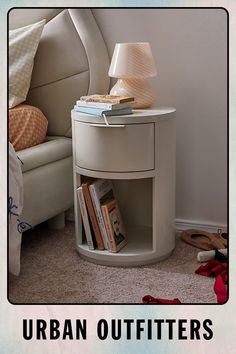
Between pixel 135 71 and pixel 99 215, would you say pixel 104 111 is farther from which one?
pixel 99 215

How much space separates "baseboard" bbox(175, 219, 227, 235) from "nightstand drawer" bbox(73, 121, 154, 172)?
0.44 m

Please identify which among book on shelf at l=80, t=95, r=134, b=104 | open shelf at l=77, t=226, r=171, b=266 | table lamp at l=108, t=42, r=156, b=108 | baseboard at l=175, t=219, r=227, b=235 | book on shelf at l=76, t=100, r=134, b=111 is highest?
table lamp at l=108, t=42, r=156, b=108

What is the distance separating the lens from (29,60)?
2229 mm

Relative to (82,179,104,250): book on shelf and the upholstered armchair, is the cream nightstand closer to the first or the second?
(82,179,104,250): book on shelf

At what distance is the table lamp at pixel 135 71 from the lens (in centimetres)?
200

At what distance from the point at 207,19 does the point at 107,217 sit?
801 mm

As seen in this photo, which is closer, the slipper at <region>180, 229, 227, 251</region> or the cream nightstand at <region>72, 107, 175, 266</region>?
the cream nightstand at <region>72, 107, 175, 266</region>

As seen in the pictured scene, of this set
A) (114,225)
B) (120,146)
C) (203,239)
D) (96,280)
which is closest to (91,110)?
(120,146)

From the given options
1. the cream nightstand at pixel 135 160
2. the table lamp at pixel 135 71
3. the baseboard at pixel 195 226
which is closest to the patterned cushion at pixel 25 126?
the cream nightstand at pixel 135 160

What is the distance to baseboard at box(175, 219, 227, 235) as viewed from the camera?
2270 mm

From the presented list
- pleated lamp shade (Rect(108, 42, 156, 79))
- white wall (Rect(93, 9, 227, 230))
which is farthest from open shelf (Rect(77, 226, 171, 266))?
pleated lamp shade (Rect(108, 42, 156, 79))

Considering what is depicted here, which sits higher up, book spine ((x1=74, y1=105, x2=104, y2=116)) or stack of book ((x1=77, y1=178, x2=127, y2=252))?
book spine ((x1=74, y1=105, x2=104, y2=116))

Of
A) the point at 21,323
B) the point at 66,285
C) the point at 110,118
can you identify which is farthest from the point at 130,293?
the point at 21,323
